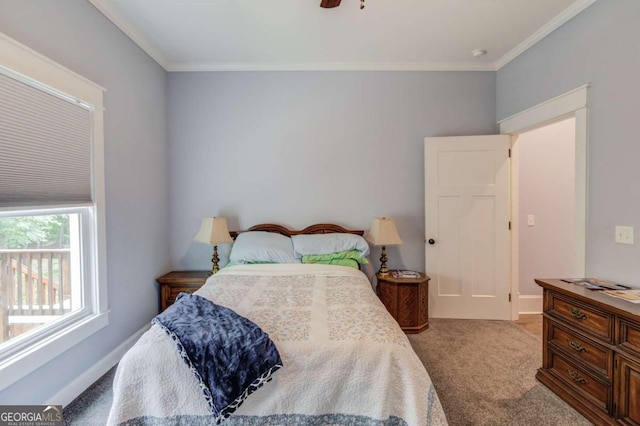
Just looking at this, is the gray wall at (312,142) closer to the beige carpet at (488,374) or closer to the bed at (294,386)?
the beige carpet at (488,374)

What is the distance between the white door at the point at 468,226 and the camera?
3010 millimetres

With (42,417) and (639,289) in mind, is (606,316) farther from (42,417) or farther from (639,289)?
(42,417)

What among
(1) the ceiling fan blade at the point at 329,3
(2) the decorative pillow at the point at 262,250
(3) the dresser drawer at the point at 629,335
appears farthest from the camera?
(2) the decorative pillow at the point at 262,250

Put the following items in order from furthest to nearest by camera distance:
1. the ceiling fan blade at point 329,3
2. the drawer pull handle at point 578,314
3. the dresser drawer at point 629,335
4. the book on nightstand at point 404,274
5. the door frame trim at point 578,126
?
the book on nightstand at point 404,274 → the door frame trim at point 578,126 → the ceiling fan blade at point 329,3 → the drawer pull handle at point 578,314 → the dresser drawer at point 629,335

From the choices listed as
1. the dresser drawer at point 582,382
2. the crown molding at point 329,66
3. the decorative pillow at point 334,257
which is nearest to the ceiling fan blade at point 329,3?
the crown molding at point 329,66

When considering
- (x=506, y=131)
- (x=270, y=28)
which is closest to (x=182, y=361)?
(x=270, y=28)

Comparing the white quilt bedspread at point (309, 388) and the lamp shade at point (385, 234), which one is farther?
the lamp shade at point (385, 234)

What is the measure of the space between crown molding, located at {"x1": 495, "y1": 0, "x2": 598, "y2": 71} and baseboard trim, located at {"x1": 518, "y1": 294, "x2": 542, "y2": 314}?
8.51 ft

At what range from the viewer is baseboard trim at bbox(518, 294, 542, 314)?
10.8 ft

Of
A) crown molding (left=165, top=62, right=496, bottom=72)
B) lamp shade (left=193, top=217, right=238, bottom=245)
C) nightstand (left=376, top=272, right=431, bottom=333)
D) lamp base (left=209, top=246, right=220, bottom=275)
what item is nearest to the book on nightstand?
nightstand (left=376, top=272, right=431, bottom=333)

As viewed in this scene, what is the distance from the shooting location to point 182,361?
1296mm

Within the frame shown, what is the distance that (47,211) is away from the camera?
176 cm

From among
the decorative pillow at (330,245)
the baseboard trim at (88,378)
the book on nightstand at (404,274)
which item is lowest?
the baseboard trim at (88,378)

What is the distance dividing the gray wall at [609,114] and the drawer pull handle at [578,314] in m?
0.39
